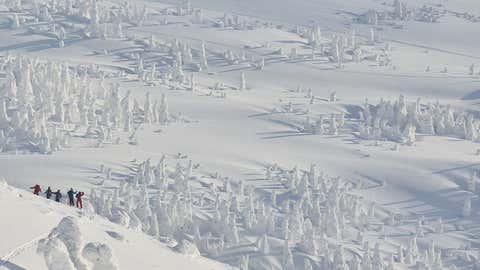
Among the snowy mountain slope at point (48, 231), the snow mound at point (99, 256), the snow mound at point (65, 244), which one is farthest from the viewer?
the snowy mountain slope at point (48, 231)

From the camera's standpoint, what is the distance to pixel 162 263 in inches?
3179

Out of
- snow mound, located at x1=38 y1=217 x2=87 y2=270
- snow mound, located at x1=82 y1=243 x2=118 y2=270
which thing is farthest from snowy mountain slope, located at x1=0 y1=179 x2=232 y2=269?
snow mound, located at x1=82 y1=243 x2=118 y2=270

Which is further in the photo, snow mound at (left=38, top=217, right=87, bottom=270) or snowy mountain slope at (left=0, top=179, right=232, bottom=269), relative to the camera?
snowy mountain slope at (left=0, top=179, right=232, bottom=269)

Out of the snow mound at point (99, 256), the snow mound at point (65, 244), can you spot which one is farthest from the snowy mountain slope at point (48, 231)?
the snow mound at point (99, 256)

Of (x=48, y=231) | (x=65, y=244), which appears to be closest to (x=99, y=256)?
(x=65, y=244)

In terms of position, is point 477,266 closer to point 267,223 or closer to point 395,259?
point 395,259

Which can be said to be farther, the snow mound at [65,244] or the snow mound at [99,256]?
the snow mound at [99,256]

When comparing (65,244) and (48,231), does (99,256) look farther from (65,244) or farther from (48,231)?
(48,231)

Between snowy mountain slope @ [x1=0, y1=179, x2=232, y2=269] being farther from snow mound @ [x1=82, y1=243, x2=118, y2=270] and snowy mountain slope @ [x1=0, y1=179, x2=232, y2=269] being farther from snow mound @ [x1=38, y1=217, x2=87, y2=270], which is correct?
snow mound @ [x1=82, y1=243, x2=118, y2=270]

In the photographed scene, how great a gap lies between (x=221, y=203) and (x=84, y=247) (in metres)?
126

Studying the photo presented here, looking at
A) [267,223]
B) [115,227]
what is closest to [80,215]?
[115,227]

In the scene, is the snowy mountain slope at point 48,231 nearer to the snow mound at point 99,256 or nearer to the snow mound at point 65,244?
the snow mound at point 65,244

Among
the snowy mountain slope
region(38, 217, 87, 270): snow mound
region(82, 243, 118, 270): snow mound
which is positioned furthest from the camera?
the snowy mountain slope

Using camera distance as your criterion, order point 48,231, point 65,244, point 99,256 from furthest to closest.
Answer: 1. point 48,231
2. point 99,256
3. point 65,244
